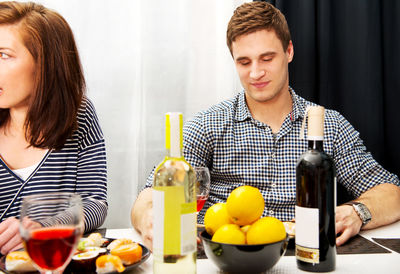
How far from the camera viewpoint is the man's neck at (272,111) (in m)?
1.76

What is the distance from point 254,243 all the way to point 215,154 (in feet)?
3.02

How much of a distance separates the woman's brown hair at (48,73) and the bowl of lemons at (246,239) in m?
0.79

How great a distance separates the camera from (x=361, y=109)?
2.01 metres

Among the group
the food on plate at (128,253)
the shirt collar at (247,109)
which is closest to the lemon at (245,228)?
the food on plate at (128,253)

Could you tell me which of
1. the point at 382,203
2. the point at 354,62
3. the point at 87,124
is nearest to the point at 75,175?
the point at 87,124

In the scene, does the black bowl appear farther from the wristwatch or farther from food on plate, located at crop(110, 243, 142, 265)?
the wristwatch

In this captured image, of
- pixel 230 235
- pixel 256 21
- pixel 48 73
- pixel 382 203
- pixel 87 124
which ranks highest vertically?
pixel 256 21

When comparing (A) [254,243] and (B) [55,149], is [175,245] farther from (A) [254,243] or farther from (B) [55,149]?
(B) [55,149]

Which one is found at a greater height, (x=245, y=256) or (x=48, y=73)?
(x=48, y=73)

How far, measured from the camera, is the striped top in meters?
1.31

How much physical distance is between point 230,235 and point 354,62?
152 centimetres

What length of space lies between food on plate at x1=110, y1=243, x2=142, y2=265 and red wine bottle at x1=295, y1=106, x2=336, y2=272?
1.09 feet

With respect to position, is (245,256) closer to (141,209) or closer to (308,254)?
(308,254)

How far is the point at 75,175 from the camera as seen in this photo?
1.41m
